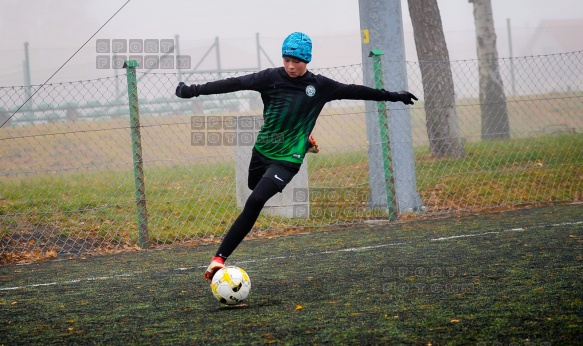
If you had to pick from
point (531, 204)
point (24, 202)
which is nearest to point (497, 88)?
point (531, 204)

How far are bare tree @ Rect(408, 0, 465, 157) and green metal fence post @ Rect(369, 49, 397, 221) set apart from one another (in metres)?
3.74

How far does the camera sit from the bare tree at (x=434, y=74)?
48.1 feet

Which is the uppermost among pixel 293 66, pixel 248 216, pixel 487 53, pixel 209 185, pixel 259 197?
pixel 487 53

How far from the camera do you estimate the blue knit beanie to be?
238 inches

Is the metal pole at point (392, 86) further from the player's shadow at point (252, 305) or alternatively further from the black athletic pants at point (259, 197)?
the player's shadow at point (252, 305)

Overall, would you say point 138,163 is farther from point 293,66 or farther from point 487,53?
point 487,53

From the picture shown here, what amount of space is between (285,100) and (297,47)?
0.45m

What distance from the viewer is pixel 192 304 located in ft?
18.1

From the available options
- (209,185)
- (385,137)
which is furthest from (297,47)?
(209,185)

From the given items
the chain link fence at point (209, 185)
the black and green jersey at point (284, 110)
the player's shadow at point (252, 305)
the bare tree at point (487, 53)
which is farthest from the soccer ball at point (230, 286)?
the bare tree at point (487, 53)

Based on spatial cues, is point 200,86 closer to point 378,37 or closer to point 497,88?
point 378,37

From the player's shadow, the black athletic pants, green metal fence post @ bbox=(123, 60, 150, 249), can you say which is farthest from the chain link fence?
the player's shadow

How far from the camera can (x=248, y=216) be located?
5961 millimetres

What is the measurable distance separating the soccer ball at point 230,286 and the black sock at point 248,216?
17.0 inches
